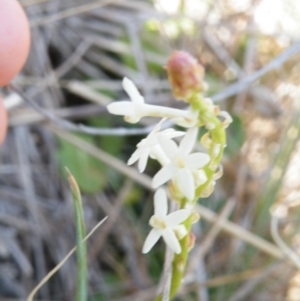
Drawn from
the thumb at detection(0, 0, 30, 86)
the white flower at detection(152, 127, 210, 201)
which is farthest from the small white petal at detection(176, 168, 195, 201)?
the thumb at detection(0, 0, 30, 86)

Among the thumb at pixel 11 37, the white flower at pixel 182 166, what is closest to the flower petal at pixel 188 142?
the white flower at pixel 182 166

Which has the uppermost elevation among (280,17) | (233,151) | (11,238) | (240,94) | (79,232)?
(280,17)

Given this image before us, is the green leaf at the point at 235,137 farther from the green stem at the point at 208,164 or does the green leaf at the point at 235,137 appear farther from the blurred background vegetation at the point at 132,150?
the green stem at the point at 208,164

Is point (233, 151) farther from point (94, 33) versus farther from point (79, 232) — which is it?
point (79, 232)

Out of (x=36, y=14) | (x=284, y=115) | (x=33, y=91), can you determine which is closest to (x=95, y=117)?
(x=33, y=91)

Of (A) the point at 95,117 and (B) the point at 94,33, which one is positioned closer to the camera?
→ (A) the point at 95,117

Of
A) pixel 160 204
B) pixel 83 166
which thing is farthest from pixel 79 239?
pixel 83 166
